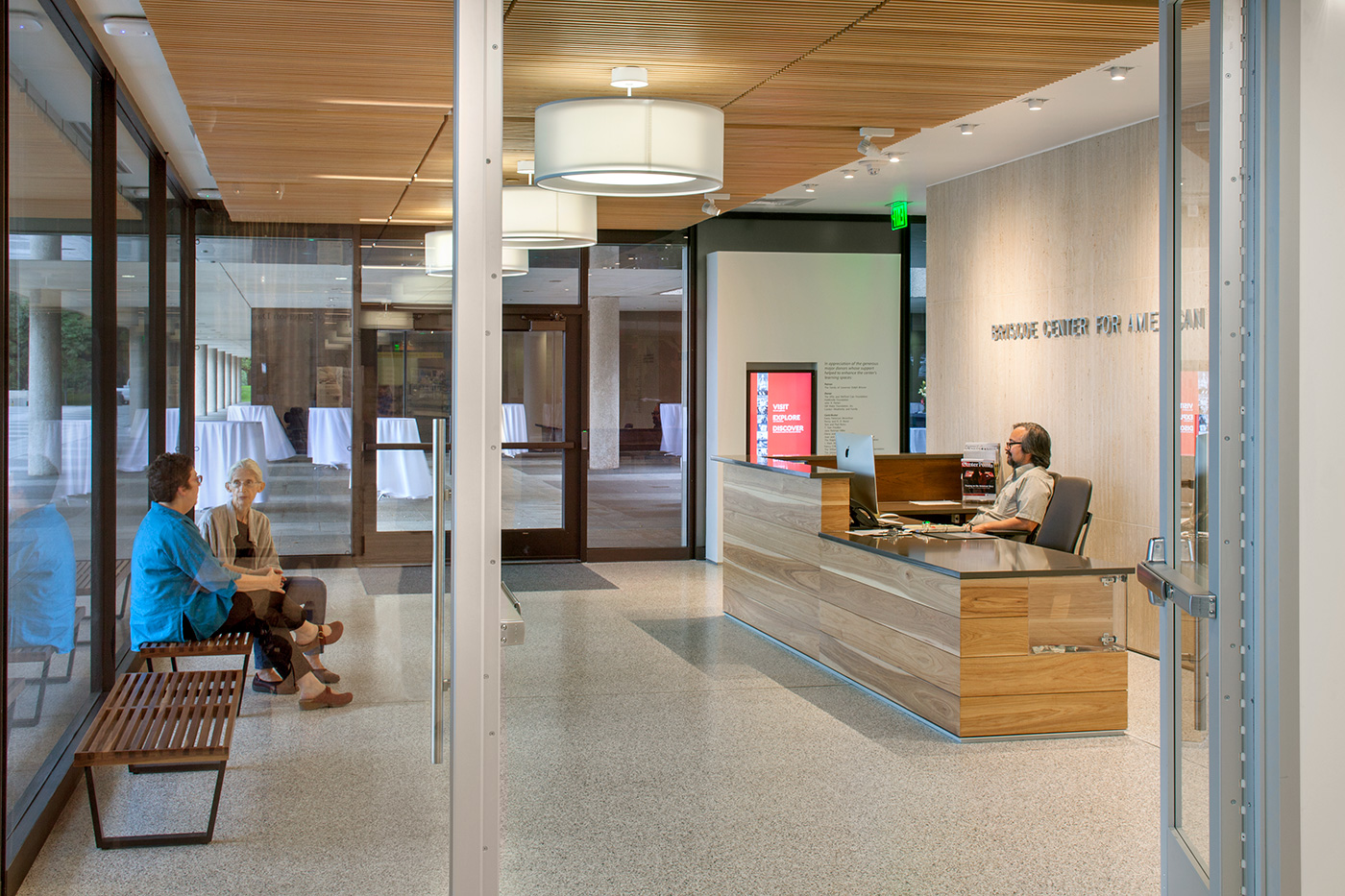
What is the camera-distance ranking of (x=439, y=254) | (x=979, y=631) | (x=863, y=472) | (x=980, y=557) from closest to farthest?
1. (x=439, y=254)
2. (x=979, y=631)
3. (x=980, y=557)
4. (x=863, y=472)

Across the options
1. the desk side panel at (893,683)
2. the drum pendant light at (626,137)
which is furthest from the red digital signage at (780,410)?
the drum pendant light at (626,137)

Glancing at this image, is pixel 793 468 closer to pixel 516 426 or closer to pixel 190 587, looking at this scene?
pixel 516 426

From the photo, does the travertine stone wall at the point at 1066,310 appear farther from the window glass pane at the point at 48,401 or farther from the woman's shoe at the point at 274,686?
the window glass pane at the point at 48,401

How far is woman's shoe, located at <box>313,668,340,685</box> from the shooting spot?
292cm

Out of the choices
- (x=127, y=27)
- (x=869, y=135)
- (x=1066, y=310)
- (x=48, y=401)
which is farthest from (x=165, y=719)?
(x=1066, y=310)

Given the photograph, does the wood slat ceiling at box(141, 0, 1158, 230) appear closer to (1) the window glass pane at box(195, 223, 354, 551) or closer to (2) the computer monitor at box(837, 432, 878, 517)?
(1) the window glass pane at box(195, 223, 354, 551)

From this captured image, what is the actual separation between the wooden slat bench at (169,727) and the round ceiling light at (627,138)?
2.69 metres

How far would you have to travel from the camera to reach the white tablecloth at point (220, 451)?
112 inches

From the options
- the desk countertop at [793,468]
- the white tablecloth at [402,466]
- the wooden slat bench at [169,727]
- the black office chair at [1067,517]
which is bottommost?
the wooden slat bench at [169,727]

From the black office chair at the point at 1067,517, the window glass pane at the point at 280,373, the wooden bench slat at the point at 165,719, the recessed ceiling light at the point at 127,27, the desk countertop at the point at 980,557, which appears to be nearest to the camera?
the window glass pane at the point at 280,373

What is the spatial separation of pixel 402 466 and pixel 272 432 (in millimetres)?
341

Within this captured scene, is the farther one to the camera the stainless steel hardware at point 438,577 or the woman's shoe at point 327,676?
the woman's shoe at point 327,676

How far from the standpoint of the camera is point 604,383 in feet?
35.3

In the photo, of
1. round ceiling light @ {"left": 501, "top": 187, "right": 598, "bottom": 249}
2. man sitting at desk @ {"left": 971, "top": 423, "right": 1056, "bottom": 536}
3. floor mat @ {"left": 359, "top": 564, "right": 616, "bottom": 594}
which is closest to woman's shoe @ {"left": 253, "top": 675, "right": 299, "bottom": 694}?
floor mat @ {"left": 359, "top": 564, "right": 616, "bottom": 594}
